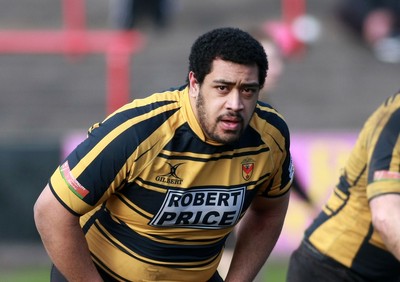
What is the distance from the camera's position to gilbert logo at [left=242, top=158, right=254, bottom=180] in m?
4.50

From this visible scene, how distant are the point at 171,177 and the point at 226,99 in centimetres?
43

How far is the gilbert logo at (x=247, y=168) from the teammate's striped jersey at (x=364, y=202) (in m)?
0.66

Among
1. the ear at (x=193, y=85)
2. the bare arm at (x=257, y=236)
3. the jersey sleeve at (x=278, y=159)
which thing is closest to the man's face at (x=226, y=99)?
the ear at (x=193, y=85)

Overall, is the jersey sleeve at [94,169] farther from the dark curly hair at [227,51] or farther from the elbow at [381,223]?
the elbow at [381,223]

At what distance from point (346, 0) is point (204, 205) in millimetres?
12288

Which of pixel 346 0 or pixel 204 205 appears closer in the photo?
pixel 204 205

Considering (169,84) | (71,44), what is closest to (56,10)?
(71,44)

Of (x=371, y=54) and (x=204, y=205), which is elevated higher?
(x=204, y=205)

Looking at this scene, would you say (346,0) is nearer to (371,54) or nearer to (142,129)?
(371,54)

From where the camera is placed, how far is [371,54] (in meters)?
16.0

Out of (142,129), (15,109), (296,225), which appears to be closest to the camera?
(142,129)

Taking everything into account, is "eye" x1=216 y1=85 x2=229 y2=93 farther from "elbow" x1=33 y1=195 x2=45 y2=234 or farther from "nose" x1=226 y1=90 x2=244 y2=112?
"elbow" x1=33 y1=195 x2=45 y2=234

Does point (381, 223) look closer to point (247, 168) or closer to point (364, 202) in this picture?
point (364, 202)

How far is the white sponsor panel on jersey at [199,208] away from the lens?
4.36 meters
